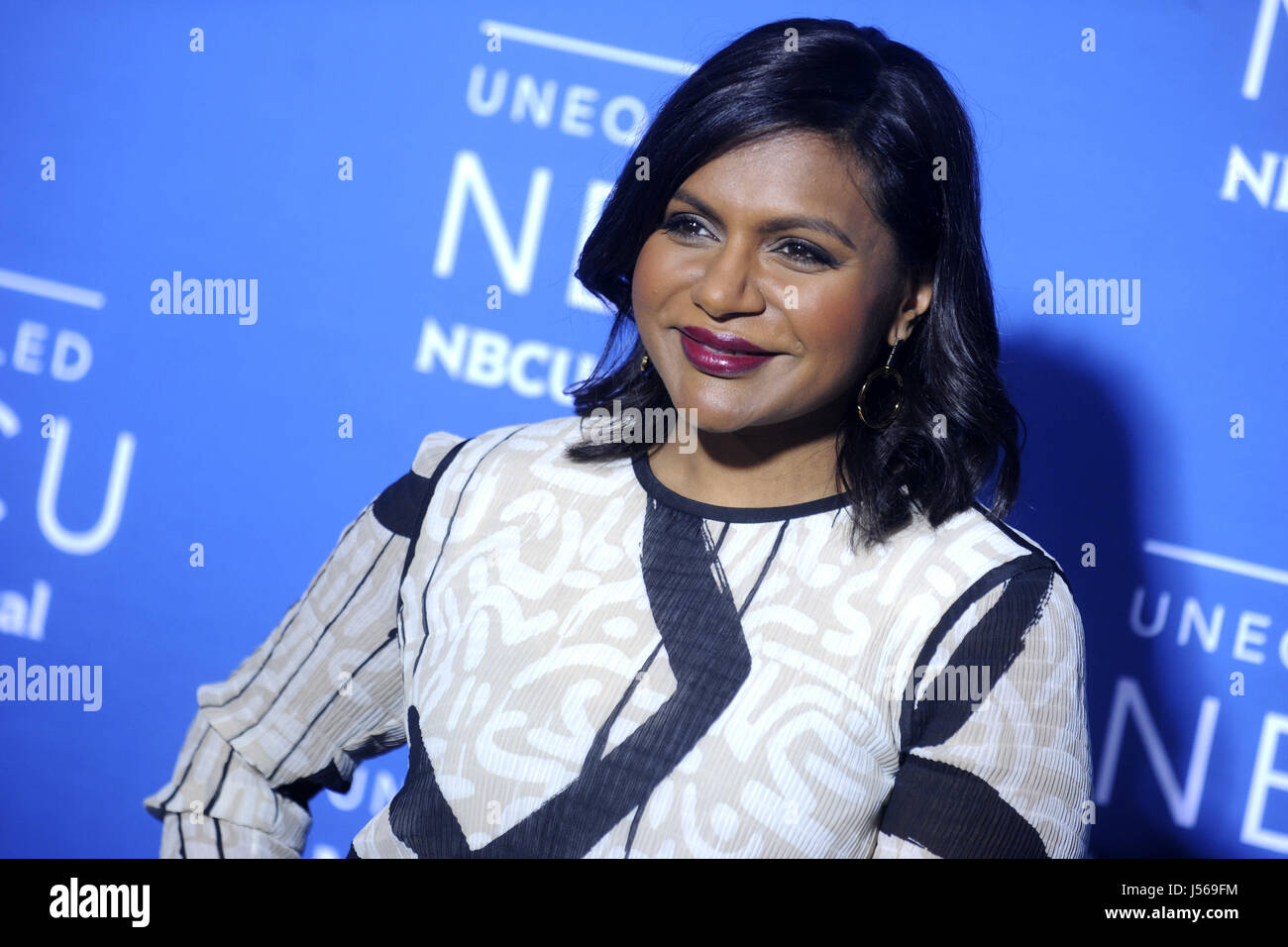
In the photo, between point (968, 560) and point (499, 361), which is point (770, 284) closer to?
point (968, 560)

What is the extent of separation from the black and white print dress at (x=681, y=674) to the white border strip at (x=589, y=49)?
80 cm

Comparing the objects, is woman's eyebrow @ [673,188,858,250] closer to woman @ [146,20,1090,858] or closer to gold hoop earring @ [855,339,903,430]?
woman @ [146,20,1090,858]

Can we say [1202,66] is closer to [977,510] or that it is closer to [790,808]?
[977,510]

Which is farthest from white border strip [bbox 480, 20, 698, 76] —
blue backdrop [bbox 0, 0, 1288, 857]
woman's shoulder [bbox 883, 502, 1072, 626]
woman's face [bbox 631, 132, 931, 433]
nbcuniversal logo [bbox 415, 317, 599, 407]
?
woman's shoulder [bbox 883, 502, 1072, 626]

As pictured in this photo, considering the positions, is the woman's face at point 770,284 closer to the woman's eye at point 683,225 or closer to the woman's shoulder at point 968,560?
the woman's eye at point 683,225

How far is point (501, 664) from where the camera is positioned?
3.62ft

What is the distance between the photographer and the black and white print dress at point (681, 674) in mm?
982

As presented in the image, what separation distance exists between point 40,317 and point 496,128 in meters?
0.80

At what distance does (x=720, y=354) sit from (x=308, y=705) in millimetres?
566

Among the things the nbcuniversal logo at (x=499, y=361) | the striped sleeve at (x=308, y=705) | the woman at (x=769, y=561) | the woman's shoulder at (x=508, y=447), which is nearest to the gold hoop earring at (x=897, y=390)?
the woman at (x=769, y=561)

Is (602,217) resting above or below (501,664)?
above
